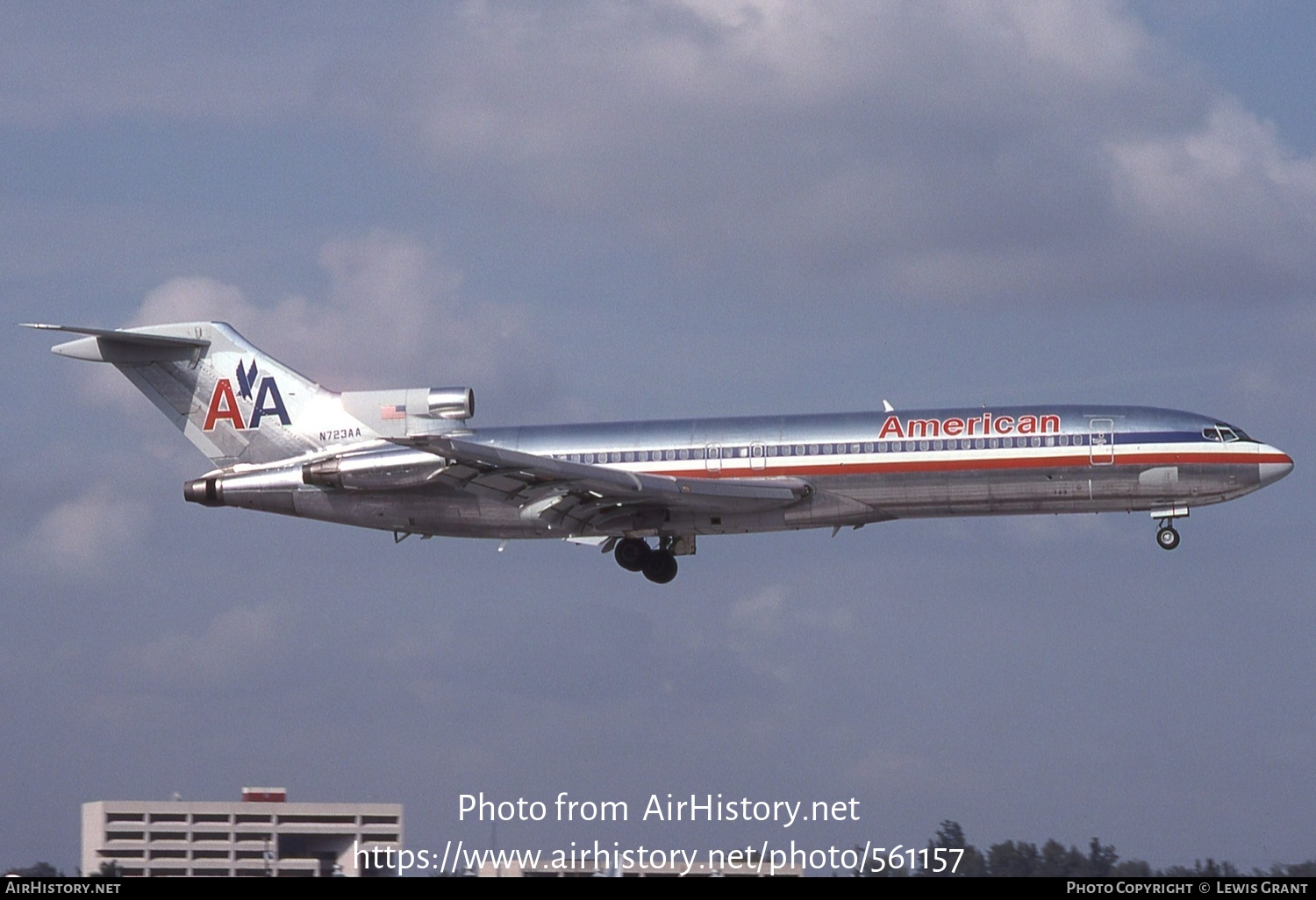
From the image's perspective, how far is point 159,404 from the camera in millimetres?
47938

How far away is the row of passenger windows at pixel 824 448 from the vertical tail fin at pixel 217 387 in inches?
308

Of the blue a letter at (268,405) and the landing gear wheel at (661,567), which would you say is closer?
the landing gear wheel at (661,567)

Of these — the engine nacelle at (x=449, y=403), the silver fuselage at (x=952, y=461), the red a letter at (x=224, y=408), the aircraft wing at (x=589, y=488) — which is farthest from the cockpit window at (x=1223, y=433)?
the red a letter at (x=224, y=408)

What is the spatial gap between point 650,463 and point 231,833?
25.3 meters

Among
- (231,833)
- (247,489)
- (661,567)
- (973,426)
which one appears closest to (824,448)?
(973,426)

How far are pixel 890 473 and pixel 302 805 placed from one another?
2650cm

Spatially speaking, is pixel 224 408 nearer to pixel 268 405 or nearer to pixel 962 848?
pixel 268 405

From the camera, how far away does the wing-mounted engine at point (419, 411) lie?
1711 inches

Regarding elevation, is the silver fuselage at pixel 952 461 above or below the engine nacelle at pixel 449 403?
below

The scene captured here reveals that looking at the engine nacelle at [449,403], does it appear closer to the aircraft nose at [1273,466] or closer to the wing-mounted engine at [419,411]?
the wing-mounted engine at [419,411]

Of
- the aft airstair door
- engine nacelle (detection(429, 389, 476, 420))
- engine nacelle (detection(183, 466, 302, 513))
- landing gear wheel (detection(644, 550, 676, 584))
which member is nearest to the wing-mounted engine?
engine nacelle (detection(429, 389, 476, 420))

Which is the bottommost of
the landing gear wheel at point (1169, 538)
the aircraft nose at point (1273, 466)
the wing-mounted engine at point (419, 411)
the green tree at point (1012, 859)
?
the green tree at point (1012, 859)

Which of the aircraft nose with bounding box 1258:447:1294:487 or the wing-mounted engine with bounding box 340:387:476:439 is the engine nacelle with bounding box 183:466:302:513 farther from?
the aircraft nose with bounding box 1258:447:1294:487
